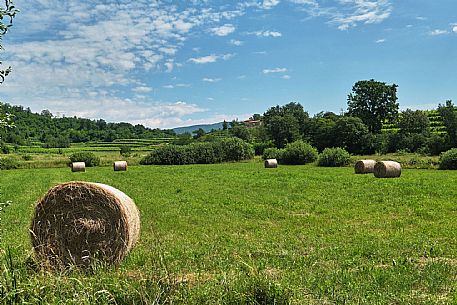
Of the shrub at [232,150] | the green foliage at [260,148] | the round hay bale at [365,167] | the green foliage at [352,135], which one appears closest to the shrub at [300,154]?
the shrub at [232,150]

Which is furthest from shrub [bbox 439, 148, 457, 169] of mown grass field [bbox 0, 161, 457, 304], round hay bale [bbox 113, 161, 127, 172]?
round hay bale [bbox 113, 161, 127, 172]

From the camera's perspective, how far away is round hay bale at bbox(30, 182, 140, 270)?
866 centimetres

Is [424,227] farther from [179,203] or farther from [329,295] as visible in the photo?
[179,203]

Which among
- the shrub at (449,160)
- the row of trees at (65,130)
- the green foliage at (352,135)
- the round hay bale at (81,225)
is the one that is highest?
the row of trees at (65,130)

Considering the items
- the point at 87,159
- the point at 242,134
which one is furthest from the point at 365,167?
the point at 242,134

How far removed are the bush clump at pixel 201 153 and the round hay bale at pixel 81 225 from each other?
55.4 metres

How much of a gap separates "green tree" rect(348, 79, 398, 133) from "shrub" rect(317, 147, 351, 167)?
37.5 metres

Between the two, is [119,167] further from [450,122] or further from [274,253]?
[450,122]

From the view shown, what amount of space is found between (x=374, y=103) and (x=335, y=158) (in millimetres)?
39900

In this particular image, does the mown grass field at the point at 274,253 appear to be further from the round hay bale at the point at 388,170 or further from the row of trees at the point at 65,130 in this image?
the row of trees at the point at 65,130

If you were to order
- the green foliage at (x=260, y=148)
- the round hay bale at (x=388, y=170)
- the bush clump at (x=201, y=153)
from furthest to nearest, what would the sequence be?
1. the green foliage at (x=260, y=148)
2. the bush clump at (x=201, y=153)
3. the round hay bale at (x=388, y=170)

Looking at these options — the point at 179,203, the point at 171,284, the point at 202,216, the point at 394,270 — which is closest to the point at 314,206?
the point at 202,216

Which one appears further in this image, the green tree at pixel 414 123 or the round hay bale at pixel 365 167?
the green tree at pixel 414 123

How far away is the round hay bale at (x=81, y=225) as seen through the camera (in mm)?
8656
